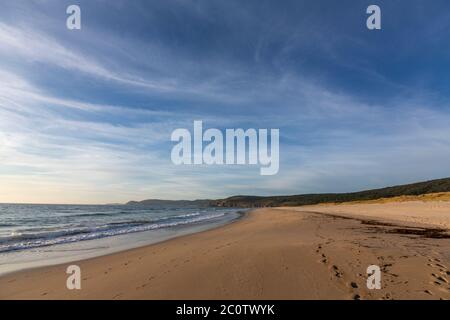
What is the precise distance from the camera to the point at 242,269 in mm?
8234

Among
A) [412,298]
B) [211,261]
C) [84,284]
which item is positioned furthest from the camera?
[211,261]

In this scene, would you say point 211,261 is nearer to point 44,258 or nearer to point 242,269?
point 242,269

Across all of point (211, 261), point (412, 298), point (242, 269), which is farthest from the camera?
point (211, 261)

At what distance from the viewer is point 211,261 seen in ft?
31.2

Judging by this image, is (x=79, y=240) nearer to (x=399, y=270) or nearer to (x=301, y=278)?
(x=301, y=278)

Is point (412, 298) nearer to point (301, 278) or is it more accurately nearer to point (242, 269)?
point (301, 278)
